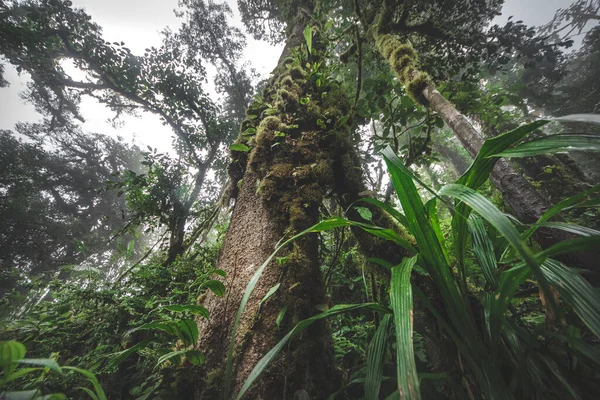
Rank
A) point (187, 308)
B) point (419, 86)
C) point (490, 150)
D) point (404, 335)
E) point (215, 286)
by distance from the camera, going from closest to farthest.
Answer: point (404, 335) → point (490, 150) → point (187, 308) → point (215, 286) → point (419, 86)

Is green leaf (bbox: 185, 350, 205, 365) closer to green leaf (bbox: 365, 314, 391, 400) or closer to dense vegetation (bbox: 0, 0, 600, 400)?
dense vegetation (bbox: 0, 0, 600, 400)

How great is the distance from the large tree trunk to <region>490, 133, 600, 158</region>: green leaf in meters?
0.93

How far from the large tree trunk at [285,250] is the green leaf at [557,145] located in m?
0.93

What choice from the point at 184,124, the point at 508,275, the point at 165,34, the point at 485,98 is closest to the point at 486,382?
the point at 508,275

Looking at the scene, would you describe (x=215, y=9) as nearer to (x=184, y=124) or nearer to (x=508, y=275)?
(x=184, y=124)

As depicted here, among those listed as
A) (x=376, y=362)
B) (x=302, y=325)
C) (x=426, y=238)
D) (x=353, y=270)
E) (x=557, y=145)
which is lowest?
(x=376, y=362)

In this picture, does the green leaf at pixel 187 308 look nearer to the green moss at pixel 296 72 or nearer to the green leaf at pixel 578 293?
the green leaf at pixel 578 293

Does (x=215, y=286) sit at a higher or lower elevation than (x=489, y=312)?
higher

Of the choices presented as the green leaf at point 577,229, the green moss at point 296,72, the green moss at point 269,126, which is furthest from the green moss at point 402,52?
the green leaf at point 577,229

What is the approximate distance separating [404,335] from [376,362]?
30 centimetres

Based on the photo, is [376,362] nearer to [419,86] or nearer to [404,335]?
[404,335]

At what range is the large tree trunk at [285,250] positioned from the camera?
87 cm

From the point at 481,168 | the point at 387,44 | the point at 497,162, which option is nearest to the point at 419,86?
the point at 387,44

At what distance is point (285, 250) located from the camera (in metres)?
1.23
